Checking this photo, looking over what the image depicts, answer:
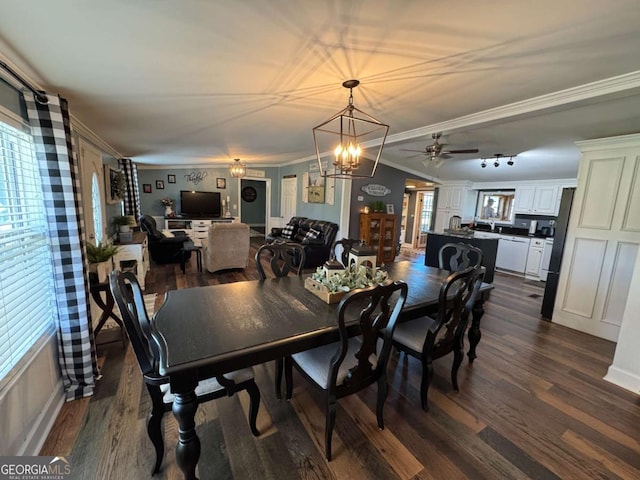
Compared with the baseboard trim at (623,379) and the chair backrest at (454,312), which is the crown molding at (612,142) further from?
the chair backrest at (454,312)

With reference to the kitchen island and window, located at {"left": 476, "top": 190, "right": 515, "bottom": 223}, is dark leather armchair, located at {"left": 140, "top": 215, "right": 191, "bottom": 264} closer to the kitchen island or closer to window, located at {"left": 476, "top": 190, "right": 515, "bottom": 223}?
the kitchen island

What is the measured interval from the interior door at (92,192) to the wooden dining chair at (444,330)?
323cm

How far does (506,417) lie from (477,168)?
535 centimetres

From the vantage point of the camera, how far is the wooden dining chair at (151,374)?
4.06ft

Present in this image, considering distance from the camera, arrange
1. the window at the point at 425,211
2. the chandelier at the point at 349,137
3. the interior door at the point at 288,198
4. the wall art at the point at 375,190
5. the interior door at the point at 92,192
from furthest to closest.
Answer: the window at the point at 425,211 → the interior door at the point at 288,198 → the wall art at the point at 375,190 → the interior door at the point at 92,192 → the chandelier at the point at 349,137

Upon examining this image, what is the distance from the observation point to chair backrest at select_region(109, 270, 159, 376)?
1.21 meters

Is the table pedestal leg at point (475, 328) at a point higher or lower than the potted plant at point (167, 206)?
lower

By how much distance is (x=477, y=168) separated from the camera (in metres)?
5.87

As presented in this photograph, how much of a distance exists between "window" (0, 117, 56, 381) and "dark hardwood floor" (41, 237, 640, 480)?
63 cm

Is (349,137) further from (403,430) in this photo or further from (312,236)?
(312,236)

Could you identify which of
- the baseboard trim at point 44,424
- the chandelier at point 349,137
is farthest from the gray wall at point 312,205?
the baseboard trim at point 44,424

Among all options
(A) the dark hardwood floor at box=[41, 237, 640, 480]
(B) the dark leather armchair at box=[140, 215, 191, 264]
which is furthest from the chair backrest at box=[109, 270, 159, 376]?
(B) the dark leather armchair at box=[140, 215, 191, 264]

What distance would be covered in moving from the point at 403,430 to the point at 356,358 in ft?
2.12

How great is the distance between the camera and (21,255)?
158cm
